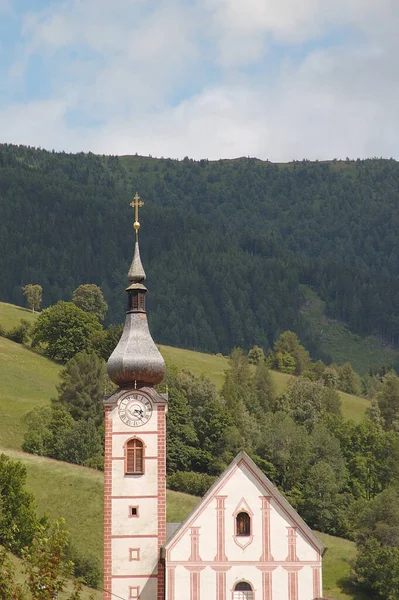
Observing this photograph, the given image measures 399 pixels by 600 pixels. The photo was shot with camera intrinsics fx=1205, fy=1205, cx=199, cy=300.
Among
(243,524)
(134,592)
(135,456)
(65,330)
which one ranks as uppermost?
(65,330)

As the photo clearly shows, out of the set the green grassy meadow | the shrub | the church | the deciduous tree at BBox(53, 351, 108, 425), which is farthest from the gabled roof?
the deciduous tree at BBox(53, 351, 108, 425)

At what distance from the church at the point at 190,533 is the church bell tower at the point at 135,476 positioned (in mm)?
52

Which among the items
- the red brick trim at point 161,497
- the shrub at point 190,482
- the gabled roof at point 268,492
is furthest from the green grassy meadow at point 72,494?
the gabled roof at point 268,492

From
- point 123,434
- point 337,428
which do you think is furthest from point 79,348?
point 123,434

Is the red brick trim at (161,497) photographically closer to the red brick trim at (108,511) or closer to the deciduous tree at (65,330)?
the red brick trim at (108,511)

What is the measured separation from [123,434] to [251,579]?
10.1 m

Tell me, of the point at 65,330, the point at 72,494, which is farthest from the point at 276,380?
the point at 72,494

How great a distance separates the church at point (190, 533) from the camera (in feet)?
204

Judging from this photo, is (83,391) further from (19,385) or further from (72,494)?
(72,494)

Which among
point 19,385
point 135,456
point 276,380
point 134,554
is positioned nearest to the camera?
point 134,554

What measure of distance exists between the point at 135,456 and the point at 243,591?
903 cm

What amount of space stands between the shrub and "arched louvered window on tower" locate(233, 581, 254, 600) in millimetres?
53838

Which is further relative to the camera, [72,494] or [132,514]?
[72,494]

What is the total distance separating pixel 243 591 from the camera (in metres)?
62.4
